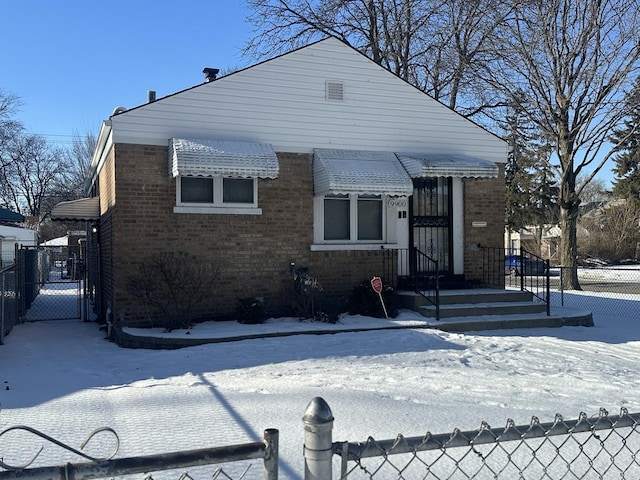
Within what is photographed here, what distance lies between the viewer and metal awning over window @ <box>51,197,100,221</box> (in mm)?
13180

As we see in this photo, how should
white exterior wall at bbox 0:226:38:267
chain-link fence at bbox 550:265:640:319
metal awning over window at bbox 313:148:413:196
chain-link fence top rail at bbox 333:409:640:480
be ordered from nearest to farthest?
chain-link fence top rail at bbox 333:409:640:480 → metal awning over window at bbox 313:148:413:196 → chain-link fence at bbox 550:265:640:319 → white exterior wall at bbox 0:226:38:267

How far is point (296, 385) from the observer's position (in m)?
6.32

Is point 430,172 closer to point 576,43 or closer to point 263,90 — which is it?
point 263,90

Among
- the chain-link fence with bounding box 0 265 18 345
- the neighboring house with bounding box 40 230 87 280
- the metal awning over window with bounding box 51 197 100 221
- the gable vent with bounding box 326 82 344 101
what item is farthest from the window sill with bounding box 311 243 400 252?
the neighboring house with bounding box 40 230 87 280

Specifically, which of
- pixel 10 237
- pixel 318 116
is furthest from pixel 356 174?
pixel 10 237

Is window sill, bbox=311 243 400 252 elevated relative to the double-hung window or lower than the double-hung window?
lower

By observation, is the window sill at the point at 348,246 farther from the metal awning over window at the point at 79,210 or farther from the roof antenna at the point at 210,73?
the metal awning over window at the point at 79,210

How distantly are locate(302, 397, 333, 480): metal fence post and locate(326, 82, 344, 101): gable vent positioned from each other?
10.0m

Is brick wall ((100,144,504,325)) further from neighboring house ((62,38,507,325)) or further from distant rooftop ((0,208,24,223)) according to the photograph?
distant rooftop ((0,208,24,223))

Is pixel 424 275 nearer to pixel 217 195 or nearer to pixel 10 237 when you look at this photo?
pixel 217 195

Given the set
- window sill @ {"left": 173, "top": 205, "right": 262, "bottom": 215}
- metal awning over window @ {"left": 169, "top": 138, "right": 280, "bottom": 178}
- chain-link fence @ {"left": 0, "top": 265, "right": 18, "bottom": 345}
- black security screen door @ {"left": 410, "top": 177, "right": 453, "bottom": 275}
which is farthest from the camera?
black security screen door @ {"left": 410, "top": 177, "right": 453, "bottom": 275}

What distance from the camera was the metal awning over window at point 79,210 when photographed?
43.2ft

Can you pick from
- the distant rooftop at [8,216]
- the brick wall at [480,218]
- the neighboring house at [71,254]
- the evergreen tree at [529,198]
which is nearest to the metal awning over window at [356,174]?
the brick wall at [480,218]

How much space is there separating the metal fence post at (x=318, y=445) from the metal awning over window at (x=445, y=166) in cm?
951
